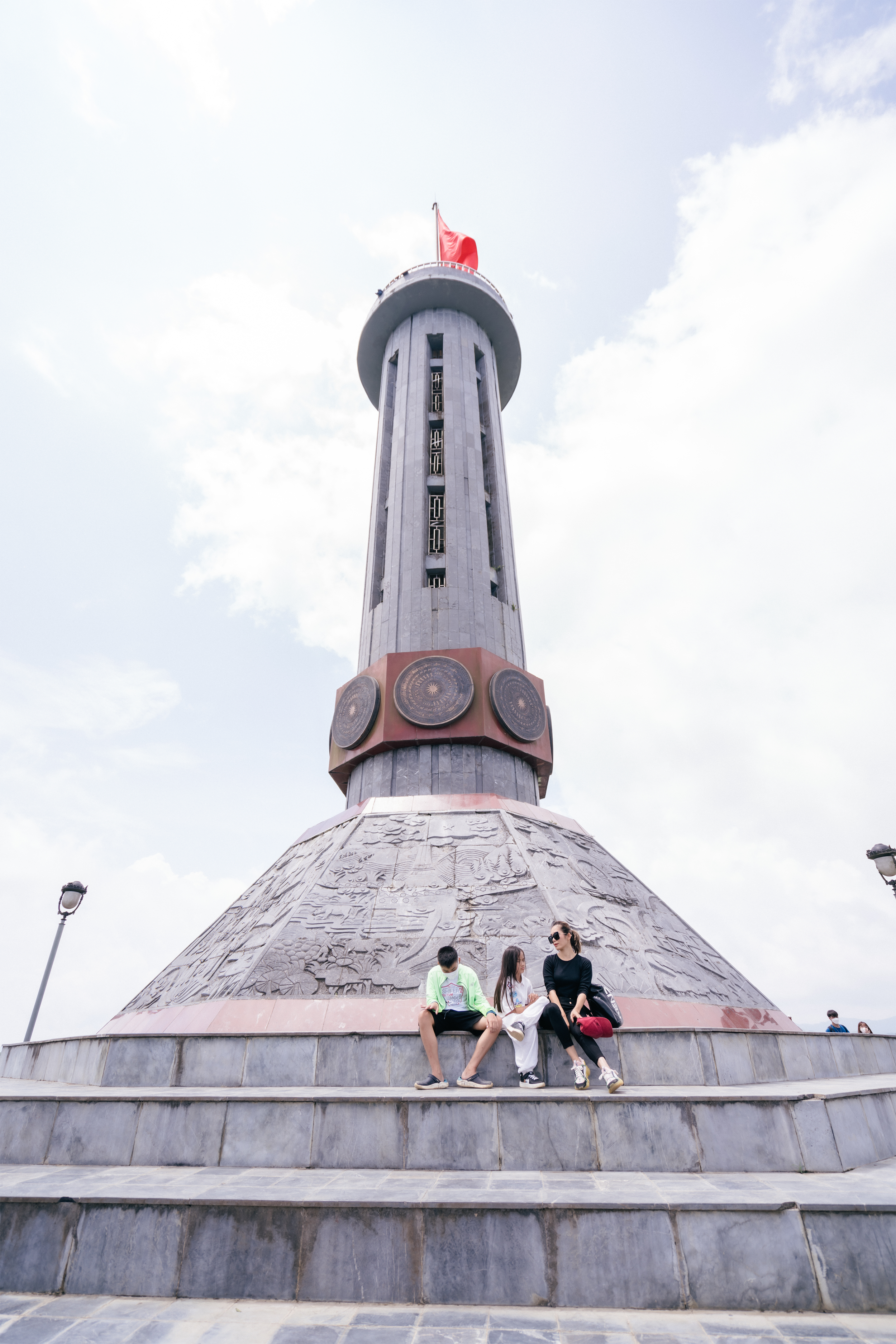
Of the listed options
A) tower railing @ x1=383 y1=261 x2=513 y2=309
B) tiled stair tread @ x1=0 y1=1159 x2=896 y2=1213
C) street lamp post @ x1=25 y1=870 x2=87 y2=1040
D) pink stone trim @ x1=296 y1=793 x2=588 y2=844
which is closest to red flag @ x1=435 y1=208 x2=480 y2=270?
tower railing @ x1=383 y1=261 x2=513 y2=309

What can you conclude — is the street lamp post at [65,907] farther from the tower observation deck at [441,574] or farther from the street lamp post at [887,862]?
the street lamp post at [887,862]

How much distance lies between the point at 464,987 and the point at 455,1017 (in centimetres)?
25

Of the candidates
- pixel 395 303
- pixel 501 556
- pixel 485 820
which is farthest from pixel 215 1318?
pixel 395 303

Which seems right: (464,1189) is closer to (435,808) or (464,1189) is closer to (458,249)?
(435,808)

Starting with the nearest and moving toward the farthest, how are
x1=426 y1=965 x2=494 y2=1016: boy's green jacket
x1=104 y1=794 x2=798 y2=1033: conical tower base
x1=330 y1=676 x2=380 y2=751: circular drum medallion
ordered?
x1=426 y1=965 x2=494 y2=1016: boy's green jacket, x1=104 y1=794 x2=798 y2=1033: conical tower base, x1=330 y1=676 x2=380 y2=751: circular drum medallion

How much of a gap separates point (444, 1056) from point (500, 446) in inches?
572

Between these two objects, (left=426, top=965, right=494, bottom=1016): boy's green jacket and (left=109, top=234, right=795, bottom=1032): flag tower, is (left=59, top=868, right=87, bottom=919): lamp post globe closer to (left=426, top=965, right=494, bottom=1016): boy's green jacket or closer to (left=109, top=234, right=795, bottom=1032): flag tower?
(left=109, top=234, right=795, bottom=1032): flag tower

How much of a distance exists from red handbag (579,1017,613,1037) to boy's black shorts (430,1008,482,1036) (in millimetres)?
897

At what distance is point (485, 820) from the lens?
10898 mm

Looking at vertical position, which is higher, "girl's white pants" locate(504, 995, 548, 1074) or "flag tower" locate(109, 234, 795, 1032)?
"flag tower" locate(109, 234, 795, 1032)

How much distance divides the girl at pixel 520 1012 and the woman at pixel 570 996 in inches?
5.5

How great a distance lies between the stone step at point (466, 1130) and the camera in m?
4.65

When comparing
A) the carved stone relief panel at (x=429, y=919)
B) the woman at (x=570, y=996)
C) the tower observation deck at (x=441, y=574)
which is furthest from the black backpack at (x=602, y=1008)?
the tower observation deck at (x=441, y=574)

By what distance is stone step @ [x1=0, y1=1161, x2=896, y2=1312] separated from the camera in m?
3.50
